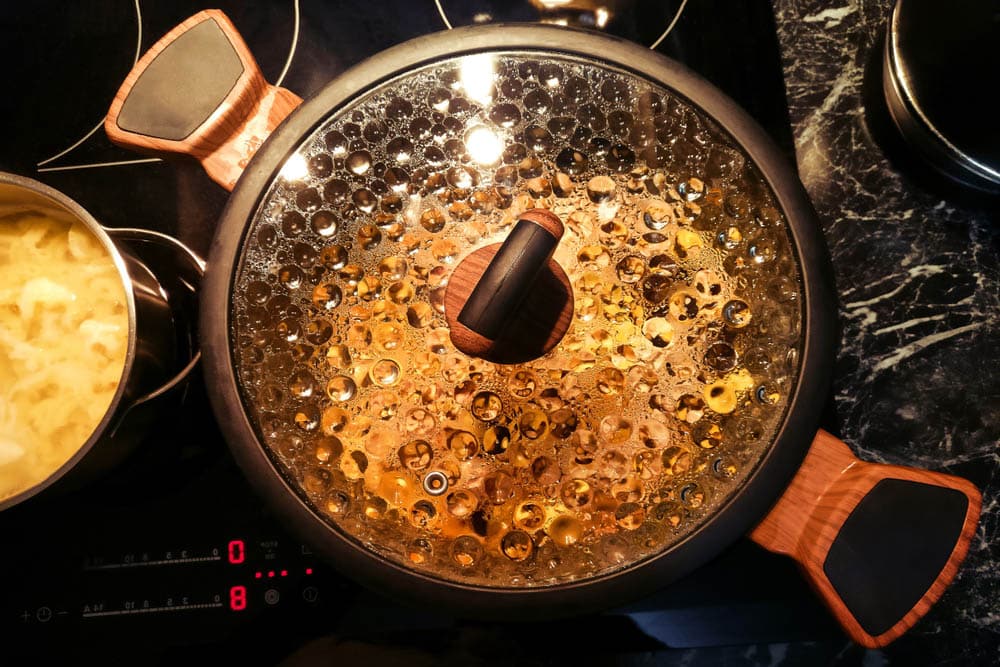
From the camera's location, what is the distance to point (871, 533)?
0.94 metres

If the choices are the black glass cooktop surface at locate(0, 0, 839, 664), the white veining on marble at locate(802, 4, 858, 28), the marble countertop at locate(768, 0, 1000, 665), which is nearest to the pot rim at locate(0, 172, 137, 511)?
the black glass cooktop surface at locate(0, 0, 839, 664)

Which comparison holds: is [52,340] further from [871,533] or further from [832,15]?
[832,15]

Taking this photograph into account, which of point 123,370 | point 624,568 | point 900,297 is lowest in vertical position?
point 123,370

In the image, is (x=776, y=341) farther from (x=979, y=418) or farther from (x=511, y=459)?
(x=979, y=418)

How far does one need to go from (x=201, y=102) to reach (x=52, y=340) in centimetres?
49

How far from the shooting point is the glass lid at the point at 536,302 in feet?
3.04

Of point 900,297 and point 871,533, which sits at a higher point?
point 900,297

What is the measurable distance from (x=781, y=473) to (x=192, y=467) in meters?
1.07

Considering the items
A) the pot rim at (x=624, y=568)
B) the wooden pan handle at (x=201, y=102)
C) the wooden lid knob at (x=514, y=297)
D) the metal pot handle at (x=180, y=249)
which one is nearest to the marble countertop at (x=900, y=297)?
the pot rim at (x=624, y=568)

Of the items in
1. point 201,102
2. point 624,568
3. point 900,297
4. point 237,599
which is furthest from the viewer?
point 900,297

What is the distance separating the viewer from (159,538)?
1229 mm

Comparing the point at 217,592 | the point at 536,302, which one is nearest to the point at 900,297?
the point at 536,302

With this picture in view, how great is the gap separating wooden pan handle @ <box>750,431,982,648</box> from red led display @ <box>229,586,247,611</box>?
0.92 meters

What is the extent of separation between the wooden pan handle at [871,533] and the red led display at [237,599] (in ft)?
3.01
